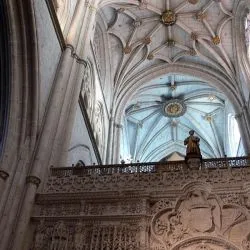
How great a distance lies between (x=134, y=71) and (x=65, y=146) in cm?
975

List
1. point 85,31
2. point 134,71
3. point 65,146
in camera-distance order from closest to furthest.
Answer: point 65,146
point 85,31
point 134,71

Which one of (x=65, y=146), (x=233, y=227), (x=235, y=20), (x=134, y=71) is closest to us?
(x=233, y=227)

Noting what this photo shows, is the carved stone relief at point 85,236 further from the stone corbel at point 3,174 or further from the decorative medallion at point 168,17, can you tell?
the decorative medallion at point 168,17

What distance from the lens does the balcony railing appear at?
948 centimetres

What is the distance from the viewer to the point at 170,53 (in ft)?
66.0

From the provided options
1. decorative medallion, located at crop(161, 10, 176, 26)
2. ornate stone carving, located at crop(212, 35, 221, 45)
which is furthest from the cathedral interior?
decorative medallion, located at crop(161, 10, 176, 26)


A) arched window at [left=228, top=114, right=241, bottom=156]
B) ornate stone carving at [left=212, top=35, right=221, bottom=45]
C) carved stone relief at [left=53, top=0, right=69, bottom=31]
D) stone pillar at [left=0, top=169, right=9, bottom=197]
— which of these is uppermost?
ornate stone carving at [left=212, top=35, right=221, bottom=45]

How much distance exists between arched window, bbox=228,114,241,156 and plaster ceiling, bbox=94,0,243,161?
27.9 inches

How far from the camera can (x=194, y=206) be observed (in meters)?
8.41

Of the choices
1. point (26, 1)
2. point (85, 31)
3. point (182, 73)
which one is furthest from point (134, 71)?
point (26, 1)

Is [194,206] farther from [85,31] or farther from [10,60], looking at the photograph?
[85,31]

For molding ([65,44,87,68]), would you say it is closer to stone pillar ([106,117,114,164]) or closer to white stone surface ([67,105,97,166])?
white stone surface ([67,105,97,166])

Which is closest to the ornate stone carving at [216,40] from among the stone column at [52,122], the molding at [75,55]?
the stone column at [52,122]

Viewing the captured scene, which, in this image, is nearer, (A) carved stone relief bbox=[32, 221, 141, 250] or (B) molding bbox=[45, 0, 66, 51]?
(A) carved stone relief bbox=[32, 221, 141, 250]
